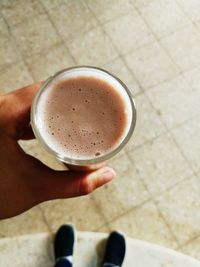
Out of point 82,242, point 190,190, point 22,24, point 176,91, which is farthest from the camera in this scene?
point 22,24

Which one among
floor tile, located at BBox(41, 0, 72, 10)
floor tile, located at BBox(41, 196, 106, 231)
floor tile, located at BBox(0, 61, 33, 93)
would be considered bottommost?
floor tile, located at BBox(41, 196, 106, 231)

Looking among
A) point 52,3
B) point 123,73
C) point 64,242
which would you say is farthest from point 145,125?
point 52,3

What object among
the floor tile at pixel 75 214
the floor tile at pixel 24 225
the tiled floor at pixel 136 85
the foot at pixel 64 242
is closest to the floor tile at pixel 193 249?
the tiled floor at pixel 136 85

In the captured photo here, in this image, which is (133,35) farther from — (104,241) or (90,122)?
(90,122)

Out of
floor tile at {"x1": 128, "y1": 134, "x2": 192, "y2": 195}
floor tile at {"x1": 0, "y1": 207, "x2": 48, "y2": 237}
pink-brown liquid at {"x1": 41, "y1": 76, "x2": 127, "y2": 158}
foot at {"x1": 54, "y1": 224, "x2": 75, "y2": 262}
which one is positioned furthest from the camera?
floor tile at {"x1": 128, "y1": 134, "x2": 192, "y2": 195}

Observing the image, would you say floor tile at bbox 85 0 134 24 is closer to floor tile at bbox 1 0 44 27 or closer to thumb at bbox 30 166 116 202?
floor tile at bbox 1 0 44 27

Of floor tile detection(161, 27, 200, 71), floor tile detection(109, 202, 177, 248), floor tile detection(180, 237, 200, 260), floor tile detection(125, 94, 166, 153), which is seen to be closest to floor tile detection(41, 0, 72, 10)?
floor tile detection(161, 27, 200, 71)

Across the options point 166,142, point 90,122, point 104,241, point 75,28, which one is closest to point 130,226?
point 104,241

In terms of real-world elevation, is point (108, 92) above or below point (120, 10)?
above
